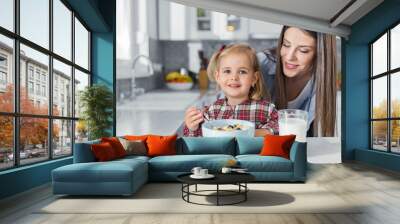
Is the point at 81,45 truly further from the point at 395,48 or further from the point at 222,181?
the point at 395,48

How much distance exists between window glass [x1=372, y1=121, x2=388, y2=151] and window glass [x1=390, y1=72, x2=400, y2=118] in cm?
51

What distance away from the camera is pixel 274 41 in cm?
1016

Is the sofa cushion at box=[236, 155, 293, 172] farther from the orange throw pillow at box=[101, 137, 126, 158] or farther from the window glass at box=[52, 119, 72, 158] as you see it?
the window glass at box=[52, 119, 72, 158]

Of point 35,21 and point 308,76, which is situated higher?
point 35,21

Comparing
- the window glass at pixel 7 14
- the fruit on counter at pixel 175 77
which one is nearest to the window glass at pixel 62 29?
the window glass at pixel 7 14

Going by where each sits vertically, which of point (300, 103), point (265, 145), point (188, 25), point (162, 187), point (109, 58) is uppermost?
point (188, 25)

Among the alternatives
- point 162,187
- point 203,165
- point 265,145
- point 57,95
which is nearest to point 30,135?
point 57,95

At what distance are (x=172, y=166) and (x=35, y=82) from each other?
2231 millimetres

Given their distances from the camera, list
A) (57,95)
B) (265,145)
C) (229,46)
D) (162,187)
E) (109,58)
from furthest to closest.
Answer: (229,46)
(109,58)
(57,95)
(265,145)
(162,187)

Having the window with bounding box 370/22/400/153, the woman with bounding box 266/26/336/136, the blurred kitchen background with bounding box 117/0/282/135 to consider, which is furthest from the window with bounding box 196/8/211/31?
the window with bounding box 370/22/400/153

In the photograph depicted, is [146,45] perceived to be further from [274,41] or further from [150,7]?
[274,41]

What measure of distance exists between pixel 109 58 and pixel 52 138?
2721 mm

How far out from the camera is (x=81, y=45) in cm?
881

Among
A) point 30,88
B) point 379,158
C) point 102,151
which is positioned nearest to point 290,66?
point 379,158
